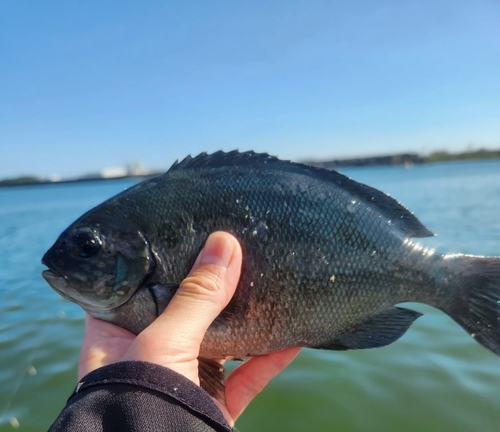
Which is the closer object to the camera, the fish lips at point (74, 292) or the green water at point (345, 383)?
the fish lips at point (74, 292)

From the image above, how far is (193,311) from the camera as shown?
95.3 inches

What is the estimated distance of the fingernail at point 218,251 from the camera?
103 inches

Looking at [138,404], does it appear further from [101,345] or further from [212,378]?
[101,345]

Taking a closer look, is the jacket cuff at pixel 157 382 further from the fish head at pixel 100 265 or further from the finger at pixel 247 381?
the finger at pixel 247 381

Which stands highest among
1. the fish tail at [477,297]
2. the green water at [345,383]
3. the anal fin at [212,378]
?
the fish tail at [477,297]

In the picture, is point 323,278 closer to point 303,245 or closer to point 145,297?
point 303,245

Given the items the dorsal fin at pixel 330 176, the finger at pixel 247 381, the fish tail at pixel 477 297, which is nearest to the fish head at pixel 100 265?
the dorsal fin at pixel 330 176

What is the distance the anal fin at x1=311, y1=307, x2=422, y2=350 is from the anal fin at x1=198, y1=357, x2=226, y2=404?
2.63ft

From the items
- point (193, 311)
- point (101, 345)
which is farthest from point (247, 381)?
point (193, 311)

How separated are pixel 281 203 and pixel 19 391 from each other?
5.67 metres

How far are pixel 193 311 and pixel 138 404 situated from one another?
61cm

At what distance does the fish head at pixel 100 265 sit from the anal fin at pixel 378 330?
1520 mm

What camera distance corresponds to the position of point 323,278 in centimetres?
289

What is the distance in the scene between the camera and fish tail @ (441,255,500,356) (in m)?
2.90
